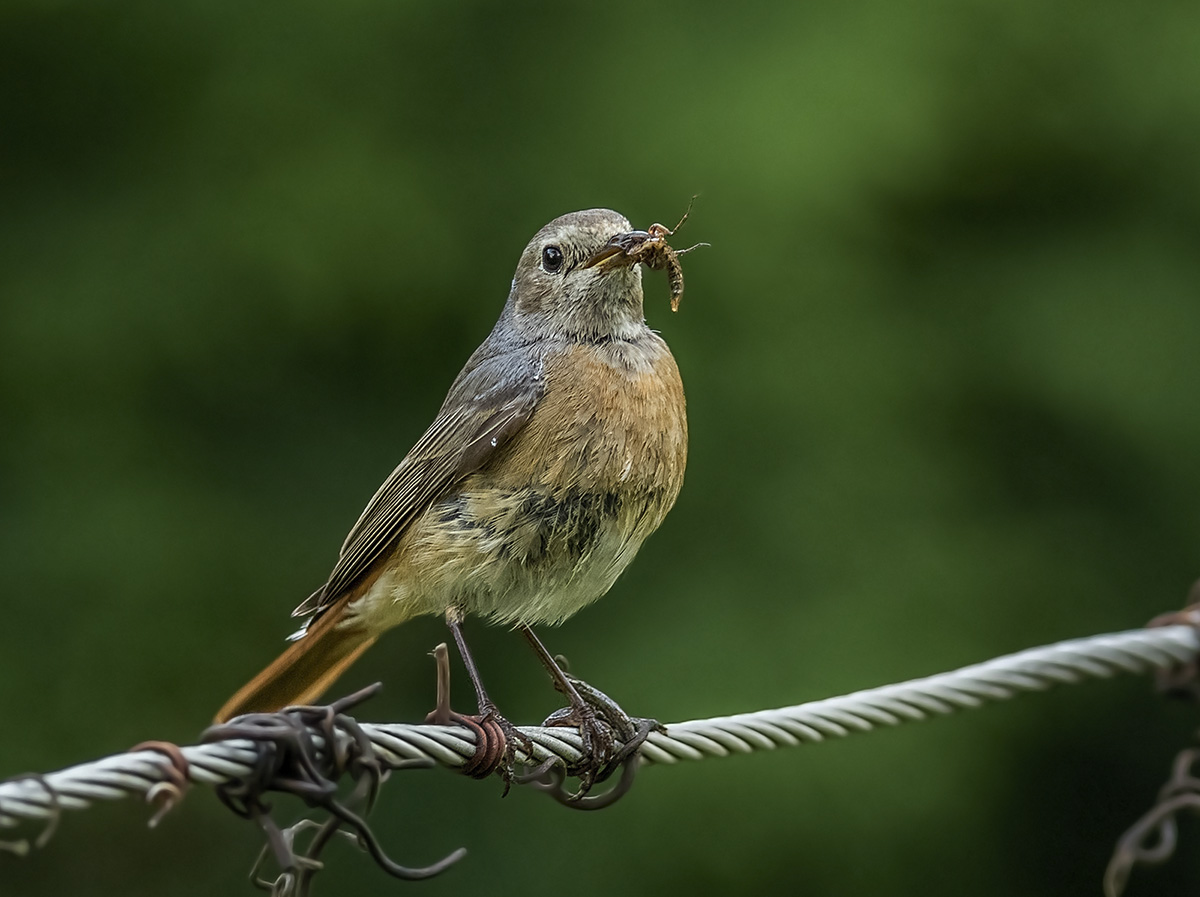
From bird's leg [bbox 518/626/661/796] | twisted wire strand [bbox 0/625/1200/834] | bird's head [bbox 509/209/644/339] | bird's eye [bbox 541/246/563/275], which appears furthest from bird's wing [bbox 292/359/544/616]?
twisted wire strand [bbox 0/625/1200/834]

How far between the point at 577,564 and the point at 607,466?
0.87ft

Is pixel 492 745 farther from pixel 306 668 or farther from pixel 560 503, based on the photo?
pixel 306 668

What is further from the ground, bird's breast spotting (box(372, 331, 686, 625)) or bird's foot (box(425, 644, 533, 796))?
bird's breast spotting (box(372, 331, 686, 625))

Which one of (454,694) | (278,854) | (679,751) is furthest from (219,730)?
(454,694)

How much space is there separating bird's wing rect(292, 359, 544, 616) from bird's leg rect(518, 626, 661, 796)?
599 mm

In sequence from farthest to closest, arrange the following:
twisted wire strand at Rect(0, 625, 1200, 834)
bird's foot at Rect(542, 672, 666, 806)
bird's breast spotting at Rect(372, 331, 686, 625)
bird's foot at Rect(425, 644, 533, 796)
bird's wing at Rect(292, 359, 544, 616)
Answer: bird's wing at Rect(292, 359, 544, 616), bird's breast spotting at Rect(372, 331, 686, 625), bird's foot at Rect(542, 672, 666, 806), bird's foot at Rect(425, 644, 533, 796), twisted wire strand at Rect(0, 625, 1200, 834)

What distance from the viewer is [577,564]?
3.44 m

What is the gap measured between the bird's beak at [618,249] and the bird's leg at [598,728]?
1.14m

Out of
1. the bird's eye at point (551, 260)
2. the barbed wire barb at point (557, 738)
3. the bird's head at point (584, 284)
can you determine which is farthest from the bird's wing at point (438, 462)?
the barbed wire barb at point (557, 738)

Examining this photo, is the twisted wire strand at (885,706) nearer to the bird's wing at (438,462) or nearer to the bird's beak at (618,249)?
the bird's wing at (438,462)

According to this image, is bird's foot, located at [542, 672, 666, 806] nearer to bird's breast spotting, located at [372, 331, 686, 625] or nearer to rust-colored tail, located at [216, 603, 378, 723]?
bird's breast spotting, located at [372, 331, 686, 625]

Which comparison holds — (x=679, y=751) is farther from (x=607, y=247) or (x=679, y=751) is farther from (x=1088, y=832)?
(x=1088, y=832)

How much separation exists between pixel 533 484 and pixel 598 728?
62 cm

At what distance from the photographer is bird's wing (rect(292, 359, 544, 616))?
3488 millimetres
